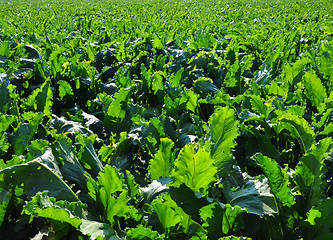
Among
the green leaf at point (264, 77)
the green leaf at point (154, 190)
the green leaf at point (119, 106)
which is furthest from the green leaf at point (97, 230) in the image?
the green leaf at point (264, 77)

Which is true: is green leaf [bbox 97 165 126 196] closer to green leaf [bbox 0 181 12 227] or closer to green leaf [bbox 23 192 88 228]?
green leaf [bbox 23 192 88 228]

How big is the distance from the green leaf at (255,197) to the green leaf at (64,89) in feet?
5.71

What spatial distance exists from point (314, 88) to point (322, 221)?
136 cm

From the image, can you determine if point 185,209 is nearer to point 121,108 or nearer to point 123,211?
point 123,211

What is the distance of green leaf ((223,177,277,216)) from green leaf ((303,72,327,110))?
1.22 m

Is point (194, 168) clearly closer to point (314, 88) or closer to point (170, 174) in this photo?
point (170, 174)

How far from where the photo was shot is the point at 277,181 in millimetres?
1383

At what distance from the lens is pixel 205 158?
1.26 meters

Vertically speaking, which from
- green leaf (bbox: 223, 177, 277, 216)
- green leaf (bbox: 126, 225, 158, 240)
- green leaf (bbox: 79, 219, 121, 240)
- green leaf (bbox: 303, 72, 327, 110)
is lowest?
green leaf (bbox: 79, 219, 121, 240)

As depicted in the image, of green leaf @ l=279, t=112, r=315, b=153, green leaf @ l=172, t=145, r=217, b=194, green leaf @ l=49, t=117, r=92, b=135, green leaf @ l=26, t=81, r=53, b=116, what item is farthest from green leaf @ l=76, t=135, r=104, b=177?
green leaf @ l=279, t=112, r=315, b=153

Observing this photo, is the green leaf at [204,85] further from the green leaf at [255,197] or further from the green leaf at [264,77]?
the green leaf at [255,197]

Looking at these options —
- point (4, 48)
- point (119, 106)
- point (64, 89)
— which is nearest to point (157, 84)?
point (119, 106)

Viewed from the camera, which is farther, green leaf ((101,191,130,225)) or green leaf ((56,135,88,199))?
green leaf ((56,135,88,199))

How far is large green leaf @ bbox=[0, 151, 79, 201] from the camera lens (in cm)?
141
